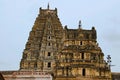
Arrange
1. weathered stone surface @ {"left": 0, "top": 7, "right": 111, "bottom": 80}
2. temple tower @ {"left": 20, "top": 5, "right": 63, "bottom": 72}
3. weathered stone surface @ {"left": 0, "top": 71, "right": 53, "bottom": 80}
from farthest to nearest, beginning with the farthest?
temple tower @ {"left": 20, "top": 5, "right": 63, "bottom": 72} → weathered stone surface @ {"left": 0, "top": 71, "right": 53, "bottom": 80} → weathered stone surface @ {"left": 0, "top": 7, "right": 111, "bottom": 80}

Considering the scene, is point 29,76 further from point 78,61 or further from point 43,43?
point 43,43

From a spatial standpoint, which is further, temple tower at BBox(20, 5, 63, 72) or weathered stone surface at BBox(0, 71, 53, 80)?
temple tower at BBox(20, 5, 63, 72)

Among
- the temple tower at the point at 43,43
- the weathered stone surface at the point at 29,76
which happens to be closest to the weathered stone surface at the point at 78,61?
the weathered stone surface at the point at 29,76

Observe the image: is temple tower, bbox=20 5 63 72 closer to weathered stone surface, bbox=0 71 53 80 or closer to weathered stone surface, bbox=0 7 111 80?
weathered stone surface, bbox=0 7 111 80

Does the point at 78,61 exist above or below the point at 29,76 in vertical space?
above

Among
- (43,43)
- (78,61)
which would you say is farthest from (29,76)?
(43,43)

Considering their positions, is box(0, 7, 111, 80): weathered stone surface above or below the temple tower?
below

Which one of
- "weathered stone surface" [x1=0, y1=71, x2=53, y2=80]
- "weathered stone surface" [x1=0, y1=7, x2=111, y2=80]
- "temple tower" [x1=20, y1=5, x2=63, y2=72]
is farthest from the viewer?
"temple tower" [x1=20, y1=5, x2=63, y2=72]

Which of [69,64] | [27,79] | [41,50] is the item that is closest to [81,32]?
[69,64]

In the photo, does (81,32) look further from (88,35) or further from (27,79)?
(27,79)

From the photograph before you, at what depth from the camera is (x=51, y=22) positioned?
75.8 metres

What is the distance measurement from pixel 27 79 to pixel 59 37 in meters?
23.0

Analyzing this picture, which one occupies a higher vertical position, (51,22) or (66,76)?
(51,22)

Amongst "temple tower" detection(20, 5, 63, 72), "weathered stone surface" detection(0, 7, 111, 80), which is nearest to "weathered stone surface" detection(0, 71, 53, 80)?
"weathered stone surface" detection(0, 7, 111, 80)
